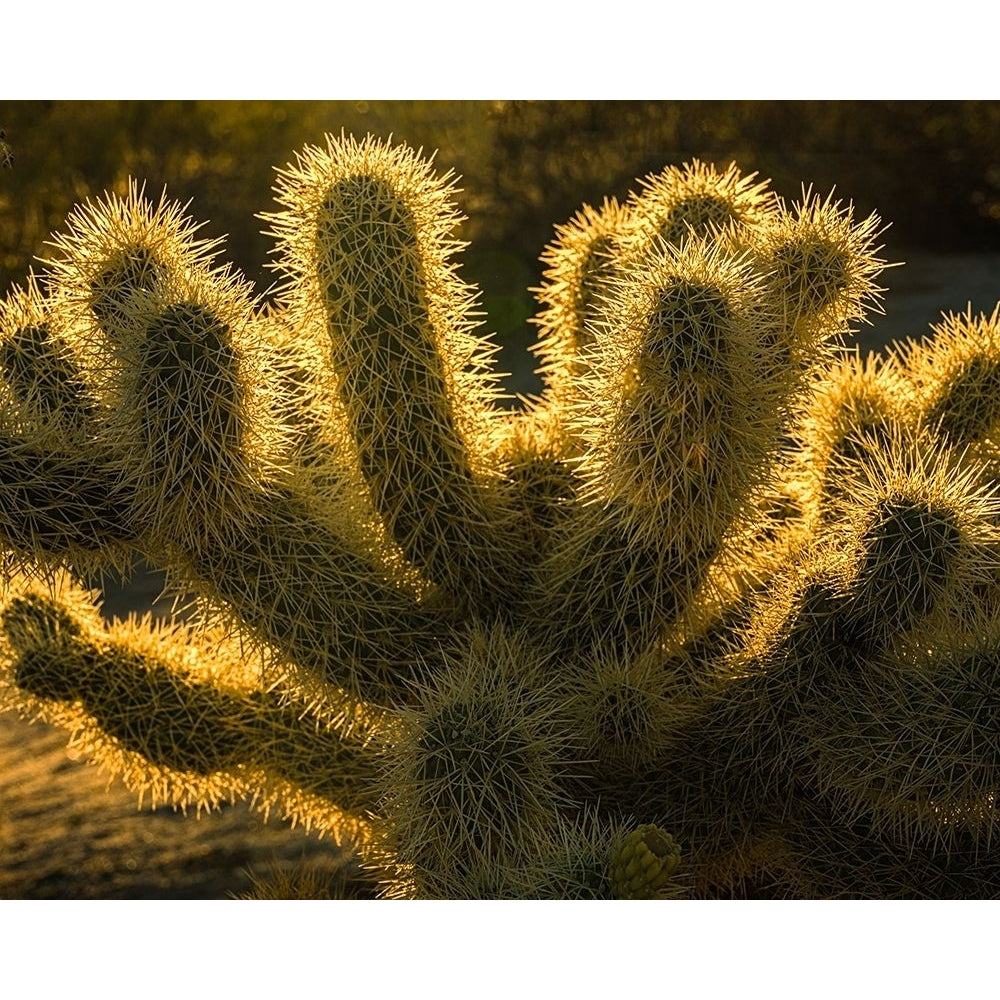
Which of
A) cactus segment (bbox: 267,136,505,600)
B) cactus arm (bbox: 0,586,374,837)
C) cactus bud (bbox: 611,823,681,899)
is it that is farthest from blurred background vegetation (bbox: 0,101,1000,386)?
cactus bud (bbox: 611,823,681,899)

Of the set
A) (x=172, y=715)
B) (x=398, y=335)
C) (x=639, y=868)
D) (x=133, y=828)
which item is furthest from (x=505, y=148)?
(x=133, y=828)

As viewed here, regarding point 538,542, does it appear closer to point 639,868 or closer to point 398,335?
point 398,335

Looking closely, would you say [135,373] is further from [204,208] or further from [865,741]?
[865,741]

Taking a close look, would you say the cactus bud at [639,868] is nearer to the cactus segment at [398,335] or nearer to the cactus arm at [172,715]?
the cactus segment at [398,335]

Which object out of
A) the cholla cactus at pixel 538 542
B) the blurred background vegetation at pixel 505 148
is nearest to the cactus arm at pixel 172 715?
the cholla cactus at pixel 538 542
